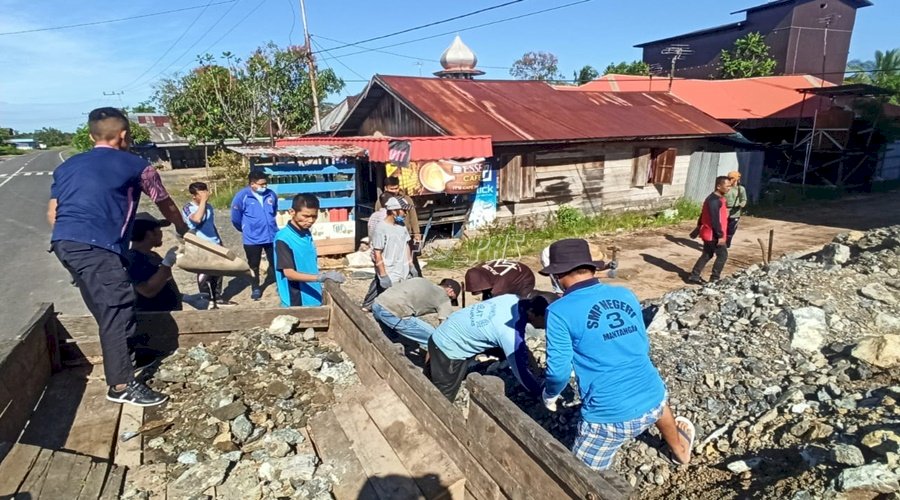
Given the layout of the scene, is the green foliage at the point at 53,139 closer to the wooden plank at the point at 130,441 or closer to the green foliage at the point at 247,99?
the green foliage at the point at 247,99

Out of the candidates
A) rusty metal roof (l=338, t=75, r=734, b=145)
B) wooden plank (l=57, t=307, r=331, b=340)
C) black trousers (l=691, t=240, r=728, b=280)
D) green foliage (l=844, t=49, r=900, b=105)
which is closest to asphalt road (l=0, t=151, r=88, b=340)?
wooden plank (l=57, t=307, r=331, b=340)

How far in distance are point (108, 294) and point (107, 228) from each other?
1.17ft

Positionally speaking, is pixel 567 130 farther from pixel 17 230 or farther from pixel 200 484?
pixel 17 230

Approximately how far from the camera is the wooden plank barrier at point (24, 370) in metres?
2.44

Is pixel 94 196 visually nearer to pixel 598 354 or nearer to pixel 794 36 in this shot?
pixel 598 354

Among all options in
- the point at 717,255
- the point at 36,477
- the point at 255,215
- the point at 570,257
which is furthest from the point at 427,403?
the point at 717,255

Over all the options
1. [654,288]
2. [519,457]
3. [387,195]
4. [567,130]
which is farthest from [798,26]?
[519,457]

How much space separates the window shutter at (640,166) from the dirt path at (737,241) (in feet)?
5.09

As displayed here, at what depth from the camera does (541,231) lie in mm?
11938

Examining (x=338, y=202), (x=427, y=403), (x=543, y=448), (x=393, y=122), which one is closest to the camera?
(x=543, y=448)

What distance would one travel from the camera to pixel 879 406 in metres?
3.45

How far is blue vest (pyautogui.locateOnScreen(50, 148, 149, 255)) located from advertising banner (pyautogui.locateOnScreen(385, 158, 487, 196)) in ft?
23.2

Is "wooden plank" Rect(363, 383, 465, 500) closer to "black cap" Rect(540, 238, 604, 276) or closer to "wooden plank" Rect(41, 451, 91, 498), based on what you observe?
"black cap" Rect(540, 238, 604, 276)

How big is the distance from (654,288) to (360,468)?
280 inches
